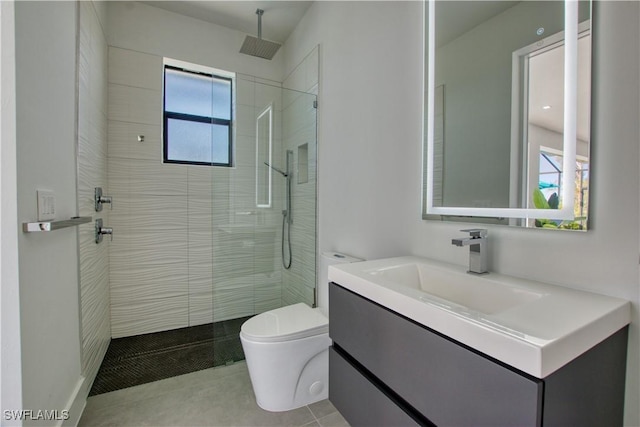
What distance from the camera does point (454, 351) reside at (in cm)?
67

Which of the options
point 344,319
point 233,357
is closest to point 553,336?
point 344,319

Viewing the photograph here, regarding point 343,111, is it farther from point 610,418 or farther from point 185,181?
point 610,418

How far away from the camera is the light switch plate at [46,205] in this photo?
42.6 inches

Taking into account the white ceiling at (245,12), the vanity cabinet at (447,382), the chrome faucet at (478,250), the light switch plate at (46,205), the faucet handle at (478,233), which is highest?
the white ceiling at (245,12)

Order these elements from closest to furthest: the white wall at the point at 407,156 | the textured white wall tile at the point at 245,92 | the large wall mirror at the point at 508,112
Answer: the white wall at the point at 407,156 → the large wall mirror at the point at 508,112 → the textured white wall tile at the point at 245,92

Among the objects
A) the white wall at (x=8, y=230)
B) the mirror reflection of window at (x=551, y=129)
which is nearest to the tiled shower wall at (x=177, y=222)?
the white wall at (x=8, y=230)

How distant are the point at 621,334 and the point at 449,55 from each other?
44.9 inches

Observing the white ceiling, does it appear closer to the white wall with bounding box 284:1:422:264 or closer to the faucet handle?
the white wall with bounding box 284:1:422:264

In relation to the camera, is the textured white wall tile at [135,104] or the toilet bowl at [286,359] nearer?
the toilet bowl at [286,359]

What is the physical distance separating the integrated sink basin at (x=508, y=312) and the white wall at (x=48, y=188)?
3.51 feet

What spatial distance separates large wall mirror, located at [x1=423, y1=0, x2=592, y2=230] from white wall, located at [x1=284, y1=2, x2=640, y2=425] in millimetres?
45

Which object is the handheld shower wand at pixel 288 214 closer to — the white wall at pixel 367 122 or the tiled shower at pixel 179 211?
the tiled shower at pixel 179 211

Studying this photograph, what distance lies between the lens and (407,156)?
146 cm

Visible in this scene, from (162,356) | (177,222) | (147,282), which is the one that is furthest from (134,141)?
(162,356)
